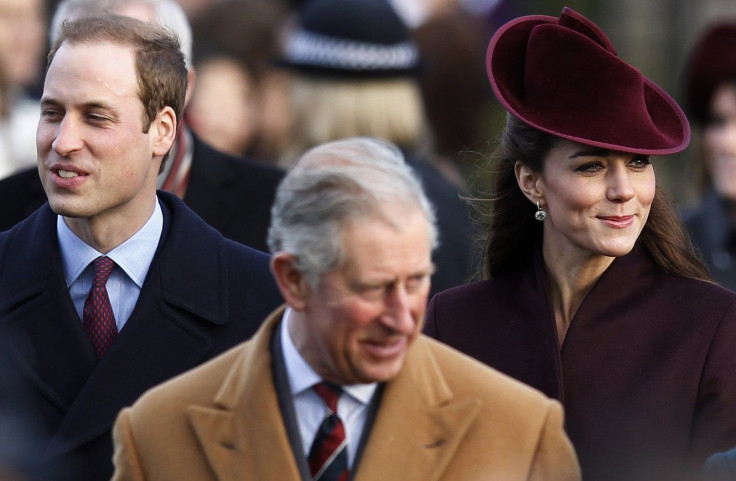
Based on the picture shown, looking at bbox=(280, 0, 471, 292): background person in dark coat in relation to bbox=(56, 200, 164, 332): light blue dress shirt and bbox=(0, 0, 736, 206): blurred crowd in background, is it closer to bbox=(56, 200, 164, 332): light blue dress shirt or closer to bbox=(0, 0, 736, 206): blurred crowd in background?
bbox=(0, 0, 736, 206): blurred crowd in background

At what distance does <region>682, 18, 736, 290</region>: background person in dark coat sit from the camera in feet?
24.9

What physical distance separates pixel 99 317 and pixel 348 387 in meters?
1.09

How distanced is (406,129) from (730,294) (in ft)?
7.42

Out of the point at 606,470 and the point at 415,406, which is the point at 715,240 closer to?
the point at 606,470

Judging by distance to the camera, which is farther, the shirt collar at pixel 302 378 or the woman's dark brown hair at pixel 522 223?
the woman's dark brown hair at pixel 522 223

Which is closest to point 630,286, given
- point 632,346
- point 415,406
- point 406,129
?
point 632,346

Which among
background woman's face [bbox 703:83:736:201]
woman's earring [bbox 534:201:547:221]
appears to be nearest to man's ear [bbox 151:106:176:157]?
woman's earring [bbox 534:201:547:221]

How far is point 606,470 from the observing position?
4.56 metres

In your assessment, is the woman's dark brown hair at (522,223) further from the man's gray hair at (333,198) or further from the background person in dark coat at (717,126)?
the background person in dark coat at (717,126)

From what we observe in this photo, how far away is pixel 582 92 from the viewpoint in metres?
4.70

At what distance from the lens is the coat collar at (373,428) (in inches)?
150

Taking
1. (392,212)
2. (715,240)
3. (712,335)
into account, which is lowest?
(715,240)

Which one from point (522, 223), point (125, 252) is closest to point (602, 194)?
point (522, 223)

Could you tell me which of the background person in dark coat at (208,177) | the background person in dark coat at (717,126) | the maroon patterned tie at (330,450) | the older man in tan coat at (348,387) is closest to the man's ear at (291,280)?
the older man in tan coat at (348,387)
